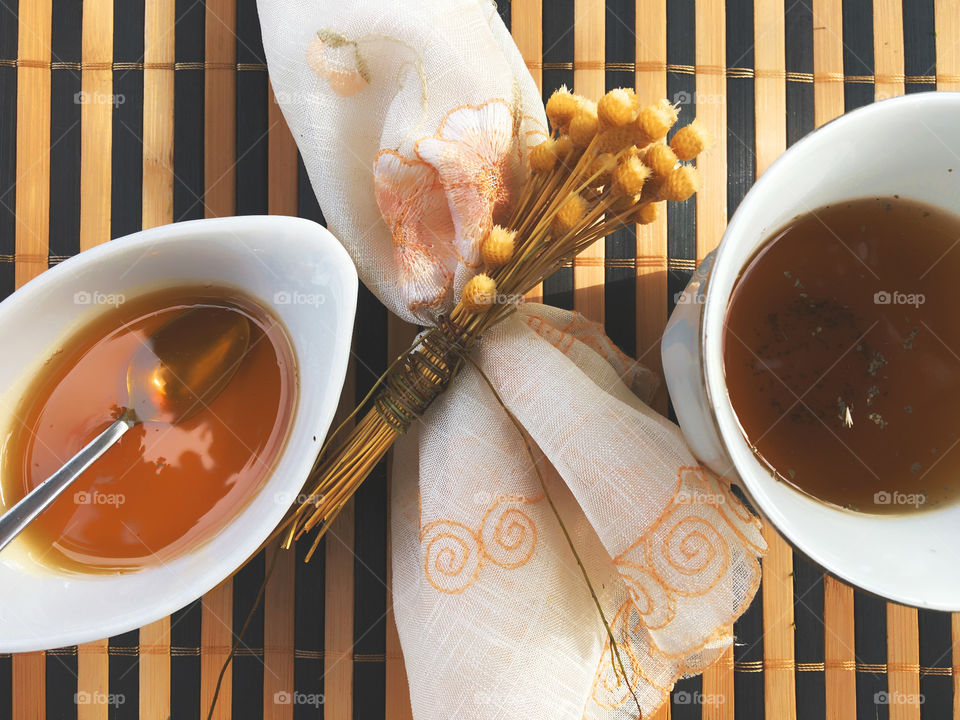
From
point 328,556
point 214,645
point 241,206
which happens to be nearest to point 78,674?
point 214,645

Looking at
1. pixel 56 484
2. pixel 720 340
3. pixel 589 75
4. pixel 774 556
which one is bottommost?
pixel 774 556

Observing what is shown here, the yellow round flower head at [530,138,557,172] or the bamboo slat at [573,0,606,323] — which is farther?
the bamboo slat at [573,0,606,323]

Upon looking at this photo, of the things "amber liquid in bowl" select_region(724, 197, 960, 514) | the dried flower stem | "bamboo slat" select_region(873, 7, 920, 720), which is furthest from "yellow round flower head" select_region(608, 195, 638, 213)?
"bamboo slat" select_region(873, 7, 920, 720)

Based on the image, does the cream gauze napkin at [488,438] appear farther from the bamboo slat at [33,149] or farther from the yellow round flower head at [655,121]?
the bamboo slat at [33,149]

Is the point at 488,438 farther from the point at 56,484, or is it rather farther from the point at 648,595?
the point at 56,484

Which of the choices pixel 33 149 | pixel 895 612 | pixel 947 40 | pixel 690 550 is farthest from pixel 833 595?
pixel 33 149

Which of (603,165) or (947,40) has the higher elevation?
(947,40)

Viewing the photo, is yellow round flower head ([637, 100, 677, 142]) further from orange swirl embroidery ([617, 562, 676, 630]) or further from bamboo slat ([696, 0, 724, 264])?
orange swirl embroidery ([617, 562, 676, 630])
